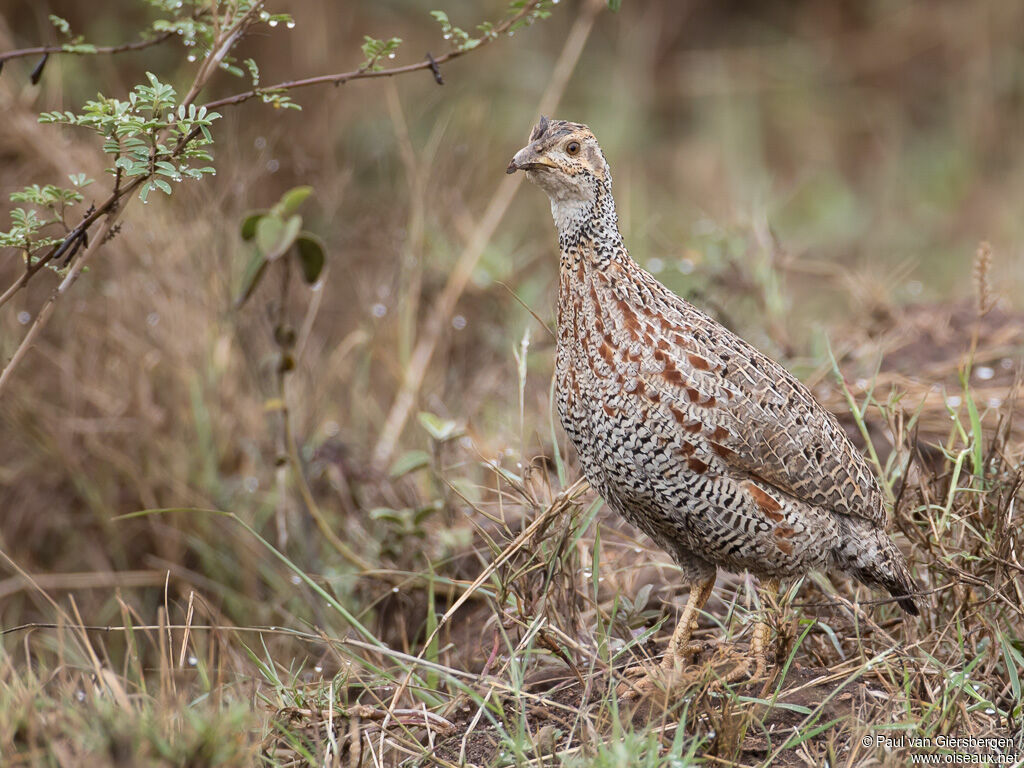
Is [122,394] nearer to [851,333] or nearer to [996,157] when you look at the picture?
[851,333]

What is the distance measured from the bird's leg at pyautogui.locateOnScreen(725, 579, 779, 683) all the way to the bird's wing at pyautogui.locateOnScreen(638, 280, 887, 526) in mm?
330

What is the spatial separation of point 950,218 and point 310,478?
6.34 metres

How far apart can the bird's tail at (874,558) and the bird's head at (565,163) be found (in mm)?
1227

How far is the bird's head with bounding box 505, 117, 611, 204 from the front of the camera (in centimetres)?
327

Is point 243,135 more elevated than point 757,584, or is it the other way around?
point 243,135

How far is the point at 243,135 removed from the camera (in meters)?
5.67

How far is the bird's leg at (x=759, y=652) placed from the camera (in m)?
3.21

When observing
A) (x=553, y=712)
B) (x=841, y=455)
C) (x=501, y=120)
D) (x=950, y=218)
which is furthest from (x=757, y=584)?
(x=950, y=218)

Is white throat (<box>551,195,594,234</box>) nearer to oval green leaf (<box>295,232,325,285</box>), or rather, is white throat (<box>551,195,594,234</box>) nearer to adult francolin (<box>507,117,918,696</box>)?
adult francolin (<box>507,117,918,696</box>)

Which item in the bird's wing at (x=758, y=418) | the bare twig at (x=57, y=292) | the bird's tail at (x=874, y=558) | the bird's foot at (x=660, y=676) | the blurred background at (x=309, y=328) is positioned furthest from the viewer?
the blurred background at (x=309, y=328)
